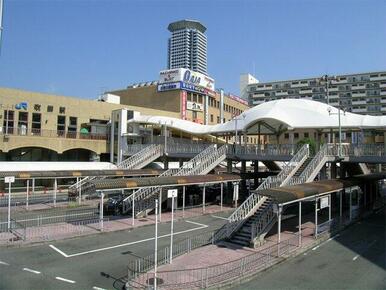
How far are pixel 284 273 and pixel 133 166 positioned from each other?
103ft

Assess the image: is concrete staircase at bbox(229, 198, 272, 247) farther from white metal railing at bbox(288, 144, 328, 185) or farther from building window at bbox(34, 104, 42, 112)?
building window at bbox(34, 104, 42, 112)

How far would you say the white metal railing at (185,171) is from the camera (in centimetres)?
3112

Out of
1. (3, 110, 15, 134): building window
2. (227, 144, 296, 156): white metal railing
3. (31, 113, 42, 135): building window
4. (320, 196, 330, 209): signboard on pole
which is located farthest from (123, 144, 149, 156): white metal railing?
(320, 196, 330, 209): signboard on pole

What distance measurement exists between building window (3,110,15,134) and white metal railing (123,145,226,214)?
20.6m

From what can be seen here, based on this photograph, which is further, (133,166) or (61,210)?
(133,166)

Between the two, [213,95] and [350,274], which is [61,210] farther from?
[213,95]

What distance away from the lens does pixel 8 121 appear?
4616cm

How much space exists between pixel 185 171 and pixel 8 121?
23.9 meters

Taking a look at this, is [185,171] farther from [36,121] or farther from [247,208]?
[36,121]

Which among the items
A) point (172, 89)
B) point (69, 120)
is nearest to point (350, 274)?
point (69, 120)

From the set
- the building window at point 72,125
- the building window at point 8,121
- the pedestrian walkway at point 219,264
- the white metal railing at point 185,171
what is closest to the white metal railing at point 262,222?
the pedestrian walkway at point 219,264

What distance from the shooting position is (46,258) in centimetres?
1911

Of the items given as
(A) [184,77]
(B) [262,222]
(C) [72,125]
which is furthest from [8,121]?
(B) [262,222]

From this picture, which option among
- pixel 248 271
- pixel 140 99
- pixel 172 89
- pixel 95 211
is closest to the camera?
pixel 248 271
